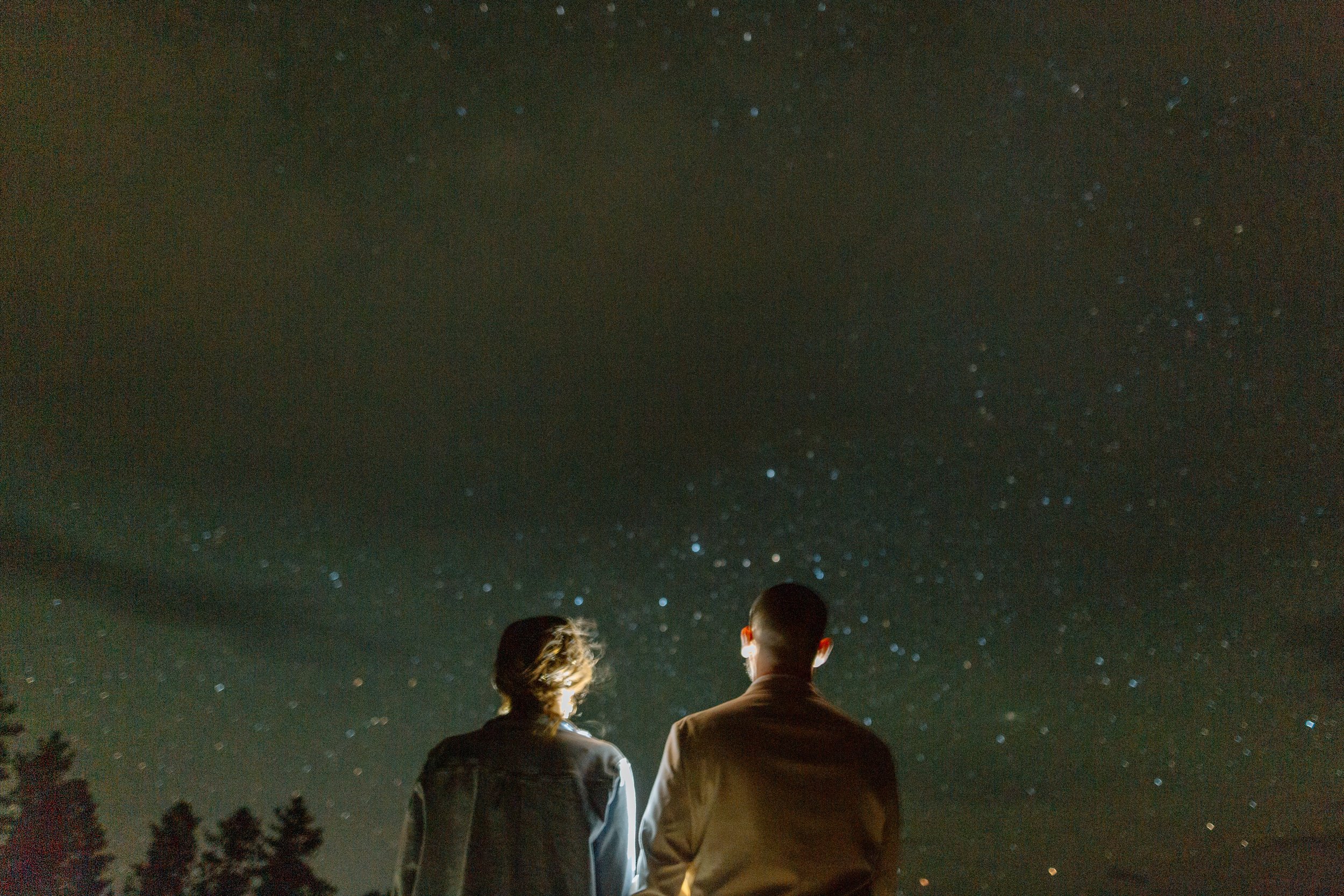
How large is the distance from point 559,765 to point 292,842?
19064 mm

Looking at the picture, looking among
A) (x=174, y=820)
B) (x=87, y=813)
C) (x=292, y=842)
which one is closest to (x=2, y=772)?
(x=87, y=813)

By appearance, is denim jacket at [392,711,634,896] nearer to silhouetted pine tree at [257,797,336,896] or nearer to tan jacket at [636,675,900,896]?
tan jacket at [636,675,900,896]

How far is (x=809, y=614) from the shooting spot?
221cm

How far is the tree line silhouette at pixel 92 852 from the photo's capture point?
Result: 17375 millimetres

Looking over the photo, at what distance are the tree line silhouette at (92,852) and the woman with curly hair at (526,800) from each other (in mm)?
17977

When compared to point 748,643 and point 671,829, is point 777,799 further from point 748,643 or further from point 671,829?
point 748,643

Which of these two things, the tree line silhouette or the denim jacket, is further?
the tree line silhouette

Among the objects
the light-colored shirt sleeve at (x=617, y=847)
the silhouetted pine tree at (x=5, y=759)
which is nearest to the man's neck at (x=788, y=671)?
the light-colored shirt sleeve at (x=617, y=847)

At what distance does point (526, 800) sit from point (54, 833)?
21.2m

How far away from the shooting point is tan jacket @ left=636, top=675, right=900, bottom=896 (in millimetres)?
1952

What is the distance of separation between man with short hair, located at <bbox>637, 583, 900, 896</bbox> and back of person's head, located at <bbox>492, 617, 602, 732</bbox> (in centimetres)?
39

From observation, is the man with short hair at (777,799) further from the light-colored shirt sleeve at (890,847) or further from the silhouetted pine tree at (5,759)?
the silhouetted pine tree at (5,759)

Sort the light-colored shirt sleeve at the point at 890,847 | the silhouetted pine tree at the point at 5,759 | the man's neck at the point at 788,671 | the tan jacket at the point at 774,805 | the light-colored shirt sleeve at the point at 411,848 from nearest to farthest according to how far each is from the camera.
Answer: the tan jacket at the point at 774,805 → the light-colored shirt sleeve at the point at 890,847 → the man's neck at the point at 788,671 → the light-colored shirt sleeve at the point at 411,848 → the silhouetted pine tree at the point at 5,759

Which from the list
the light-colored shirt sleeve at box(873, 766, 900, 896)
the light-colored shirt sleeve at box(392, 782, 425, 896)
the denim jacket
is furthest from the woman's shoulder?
the light-colored shirt sleeve at box(873, 766, 900, 896)
